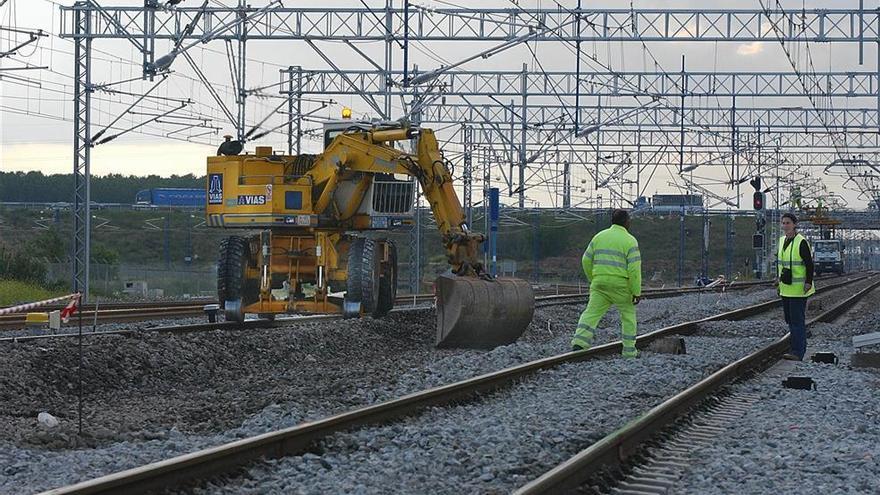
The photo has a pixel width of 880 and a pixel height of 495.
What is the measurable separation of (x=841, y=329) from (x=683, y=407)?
15256 millimetres

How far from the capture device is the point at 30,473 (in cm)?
785

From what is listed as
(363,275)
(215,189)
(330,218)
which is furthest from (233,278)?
(363,275)

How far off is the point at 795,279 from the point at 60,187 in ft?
411

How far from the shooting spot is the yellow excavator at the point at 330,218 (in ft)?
A: 64.5

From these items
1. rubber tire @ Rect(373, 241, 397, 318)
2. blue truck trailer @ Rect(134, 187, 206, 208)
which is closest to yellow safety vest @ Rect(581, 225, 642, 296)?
rubber tire @ Rect(373, 241, 397, 318)

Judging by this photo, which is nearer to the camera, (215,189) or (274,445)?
(274,445)

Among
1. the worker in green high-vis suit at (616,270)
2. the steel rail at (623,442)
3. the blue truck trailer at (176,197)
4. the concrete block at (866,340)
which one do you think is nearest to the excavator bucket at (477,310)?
the worker in green high-vis suit at (616,270)

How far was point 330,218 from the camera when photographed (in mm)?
20750

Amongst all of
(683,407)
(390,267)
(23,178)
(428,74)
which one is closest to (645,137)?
(428,74)

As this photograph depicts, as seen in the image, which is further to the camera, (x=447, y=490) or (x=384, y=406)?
(x=384, y=406)

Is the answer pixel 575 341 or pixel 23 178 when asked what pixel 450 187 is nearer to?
pixel 575 341

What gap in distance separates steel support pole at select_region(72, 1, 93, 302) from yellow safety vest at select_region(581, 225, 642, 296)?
51.5 feet

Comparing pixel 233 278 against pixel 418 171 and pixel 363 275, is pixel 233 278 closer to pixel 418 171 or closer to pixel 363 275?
pixel 363 275

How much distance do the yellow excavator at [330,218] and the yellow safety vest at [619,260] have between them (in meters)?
3.79
